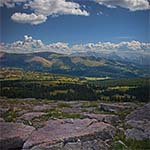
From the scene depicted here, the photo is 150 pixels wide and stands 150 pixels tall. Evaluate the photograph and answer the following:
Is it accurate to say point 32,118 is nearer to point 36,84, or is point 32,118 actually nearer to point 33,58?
point 36,84

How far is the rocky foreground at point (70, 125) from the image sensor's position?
19.7ft

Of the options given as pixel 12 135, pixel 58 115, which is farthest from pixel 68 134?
pixel 12 135

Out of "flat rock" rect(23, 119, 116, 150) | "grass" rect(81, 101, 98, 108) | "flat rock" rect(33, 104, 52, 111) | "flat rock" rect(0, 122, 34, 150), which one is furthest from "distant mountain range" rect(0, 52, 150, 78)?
"flat rock" rect(0, 122, 34, 150)

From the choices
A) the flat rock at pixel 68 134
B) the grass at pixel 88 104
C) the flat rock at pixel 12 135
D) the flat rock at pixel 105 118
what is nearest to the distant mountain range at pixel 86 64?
the grass at pixel 88 104

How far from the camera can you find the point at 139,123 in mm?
6559

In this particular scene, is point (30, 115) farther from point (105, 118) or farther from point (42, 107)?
point (105, 118)

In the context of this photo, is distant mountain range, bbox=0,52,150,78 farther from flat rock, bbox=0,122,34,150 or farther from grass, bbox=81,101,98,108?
flat rock, bbox=0,122,34,150

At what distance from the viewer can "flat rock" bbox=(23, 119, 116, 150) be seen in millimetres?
5934

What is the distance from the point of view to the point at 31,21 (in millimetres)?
6398

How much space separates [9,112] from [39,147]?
95 cm

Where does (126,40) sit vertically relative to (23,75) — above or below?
above

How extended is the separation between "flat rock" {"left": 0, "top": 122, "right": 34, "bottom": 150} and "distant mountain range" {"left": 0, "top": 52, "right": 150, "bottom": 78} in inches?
44.6

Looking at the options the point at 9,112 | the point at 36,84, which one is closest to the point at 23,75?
the point at 36,84

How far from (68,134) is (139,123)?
57.1 inches
